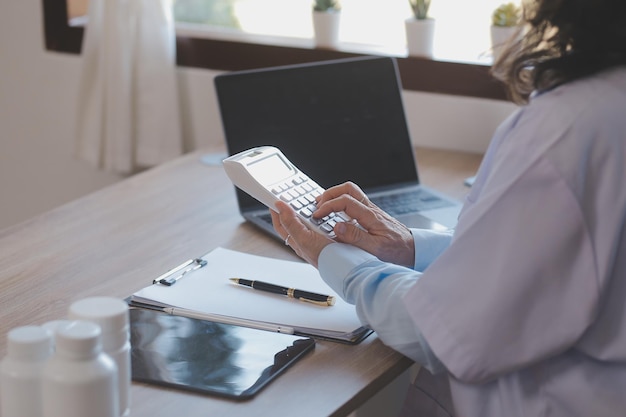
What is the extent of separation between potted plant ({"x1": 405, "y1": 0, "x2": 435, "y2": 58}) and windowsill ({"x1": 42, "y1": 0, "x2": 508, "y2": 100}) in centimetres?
2

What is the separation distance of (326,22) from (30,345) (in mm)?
1514

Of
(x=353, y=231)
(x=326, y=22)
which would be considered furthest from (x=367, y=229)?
(x=326, y=22)

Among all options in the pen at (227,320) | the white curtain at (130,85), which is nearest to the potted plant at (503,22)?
the white curtain at (130,85)

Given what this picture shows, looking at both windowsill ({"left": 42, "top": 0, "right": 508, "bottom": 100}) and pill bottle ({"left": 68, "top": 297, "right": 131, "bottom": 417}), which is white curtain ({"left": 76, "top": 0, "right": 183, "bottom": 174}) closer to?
windowsill ({"left": 42, "top": 0, "right": 508, "bottom": 100})

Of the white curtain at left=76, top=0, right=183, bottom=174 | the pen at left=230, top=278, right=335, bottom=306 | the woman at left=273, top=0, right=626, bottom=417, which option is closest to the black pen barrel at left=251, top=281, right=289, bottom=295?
the pen at left=230, top=278, right=335, bottom=306

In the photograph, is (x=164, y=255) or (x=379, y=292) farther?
(x=164, y=255)

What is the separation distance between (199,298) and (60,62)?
1.50 metres

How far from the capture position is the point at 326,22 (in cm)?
217

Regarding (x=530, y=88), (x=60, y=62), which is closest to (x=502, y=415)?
(x=530, y=88)

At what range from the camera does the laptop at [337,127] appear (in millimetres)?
1646

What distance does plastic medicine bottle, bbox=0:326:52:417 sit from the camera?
0.79m

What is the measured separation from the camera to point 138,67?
92.0 inches

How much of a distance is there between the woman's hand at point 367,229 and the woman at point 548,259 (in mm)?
179

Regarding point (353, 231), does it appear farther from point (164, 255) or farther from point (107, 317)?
point (107, 317)
